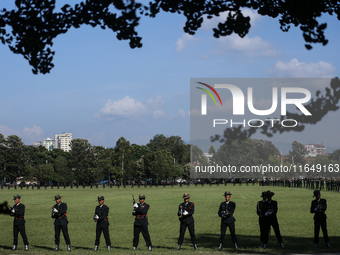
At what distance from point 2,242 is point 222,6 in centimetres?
1541

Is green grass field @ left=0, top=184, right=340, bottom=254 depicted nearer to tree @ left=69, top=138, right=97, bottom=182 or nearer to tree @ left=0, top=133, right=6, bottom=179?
tree @ left=0, top=133, right=6, bottom=179

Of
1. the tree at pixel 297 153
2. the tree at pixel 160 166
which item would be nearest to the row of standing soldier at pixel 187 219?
the tree at pixel 297 153

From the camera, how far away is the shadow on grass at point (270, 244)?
16.7 m

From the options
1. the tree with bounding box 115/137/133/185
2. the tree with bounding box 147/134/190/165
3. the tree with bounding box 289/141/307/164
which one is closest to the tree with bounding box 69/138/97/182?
the tree with bounding box 115/137/133/185

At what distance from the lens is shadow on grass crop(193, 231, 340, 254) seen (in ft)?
54.9

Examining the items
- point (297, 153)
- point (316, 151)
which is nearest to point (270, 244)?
point (297, 153)

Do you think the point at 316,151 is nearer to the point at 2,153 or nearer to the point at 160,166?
the point at 160,166

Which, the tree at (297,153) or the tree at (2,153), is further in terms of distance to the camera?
the tree at (2,153)

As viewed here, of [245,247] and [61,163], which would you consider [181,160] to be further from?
[245,247]

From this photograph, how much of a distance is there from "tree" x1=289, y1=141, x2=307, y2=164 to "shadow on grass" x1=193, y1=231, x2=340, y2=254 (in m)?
28.5

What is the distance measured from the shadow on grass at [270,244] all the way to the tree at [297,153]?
28.5m

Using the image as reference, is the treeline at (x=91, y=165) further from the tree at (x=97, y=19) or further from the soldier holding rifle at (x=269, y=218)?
the tree at (x=97, y=19)

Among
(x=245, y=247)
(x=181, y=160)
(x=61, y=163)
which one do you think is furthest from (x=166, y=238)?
(x=181, y=160)

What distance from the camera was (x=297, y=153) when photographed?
49.2 meters
